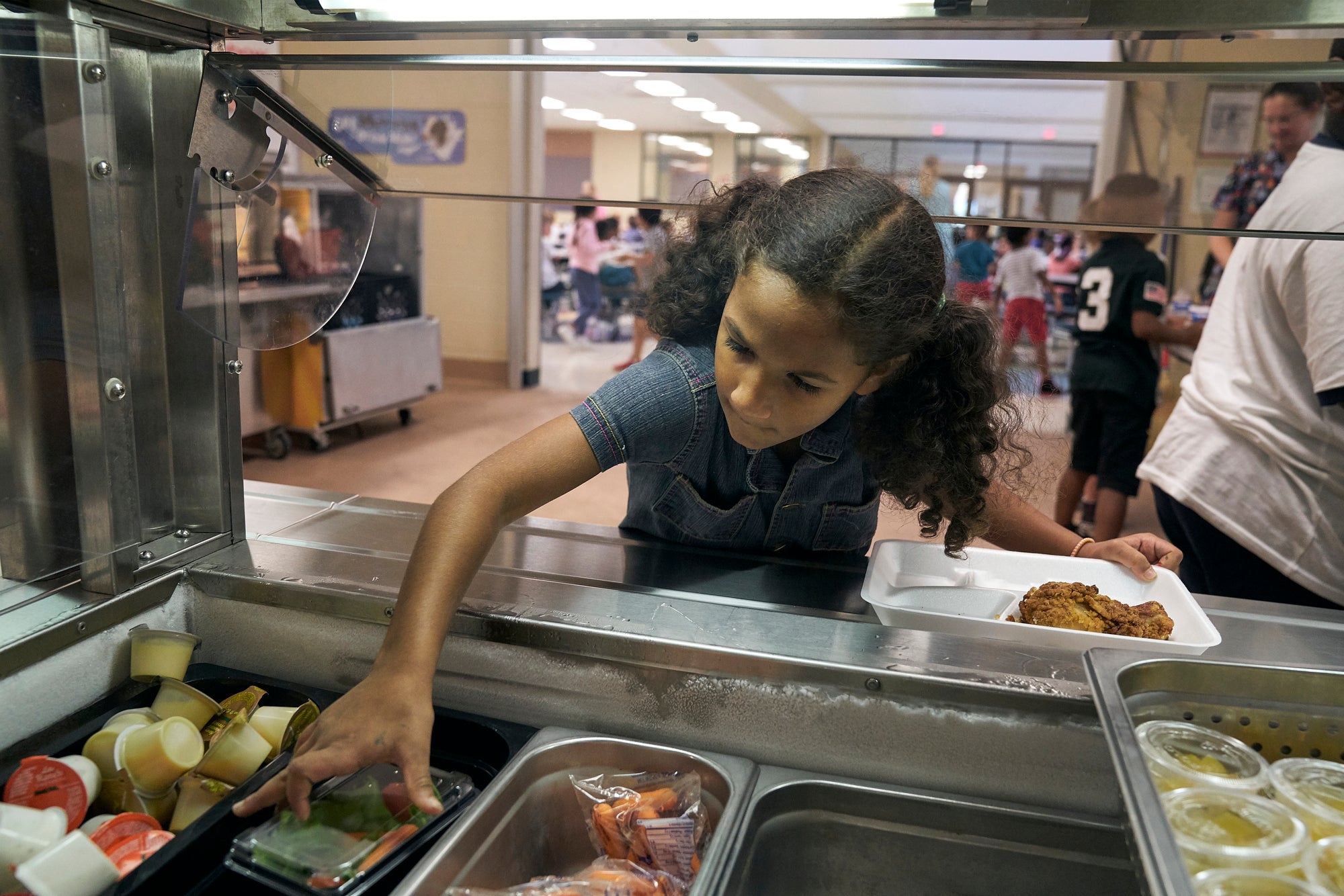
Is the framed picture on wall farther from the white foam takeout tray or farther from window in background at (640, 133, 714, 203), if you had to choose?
window in background at (640, 133, 714, 203)

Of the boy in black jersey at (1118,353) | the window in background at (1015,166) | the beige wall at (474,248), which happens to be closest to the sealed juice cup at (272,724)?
the boy in black jersey at (1118,353)

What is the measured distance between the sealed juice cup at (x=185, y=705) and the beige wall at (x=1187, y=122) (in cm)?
104

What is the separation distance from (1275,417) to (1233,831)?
1.24 m

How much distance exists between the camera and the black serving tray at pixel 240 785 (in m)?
0.71

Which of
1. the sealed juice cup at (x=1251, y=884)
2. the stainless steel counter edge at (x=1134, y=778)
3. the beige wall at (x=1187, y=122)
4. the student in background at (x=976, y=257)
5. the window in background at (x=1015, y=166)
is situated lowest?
the sealed juice cup at (x=1251, y=884)

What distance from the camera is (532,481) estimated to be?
3.02ft

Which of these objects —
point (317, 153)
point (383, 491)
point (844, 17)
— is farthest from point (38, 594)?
point (383, 491)

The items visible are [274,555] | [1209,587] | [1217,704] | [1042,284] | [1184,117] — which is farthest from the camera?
[1042,284]

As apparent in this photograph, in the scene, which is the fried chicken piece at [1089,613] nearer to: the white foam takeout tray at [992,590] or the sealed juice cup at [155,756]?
the white foam takeout tray at [992,590]

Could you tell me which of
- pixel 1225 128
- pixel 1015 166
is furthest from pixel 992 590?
pixel 1015 166

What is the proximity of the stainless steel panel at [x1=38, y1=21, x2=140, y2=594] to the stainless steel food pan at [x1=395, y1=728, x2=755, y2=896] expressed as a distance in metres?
0.47

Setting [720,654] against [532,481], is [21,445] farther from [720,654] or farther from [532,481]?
[720,654]

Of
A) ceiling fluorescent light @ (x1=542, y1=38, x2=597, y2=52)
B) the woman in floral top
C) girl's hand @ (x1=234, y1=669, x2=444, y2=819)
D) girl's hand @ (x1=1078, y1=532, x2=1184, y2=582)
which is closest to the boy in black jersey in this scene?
the woman in floral top

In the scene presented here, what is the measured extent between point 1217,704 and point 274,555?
93cm
